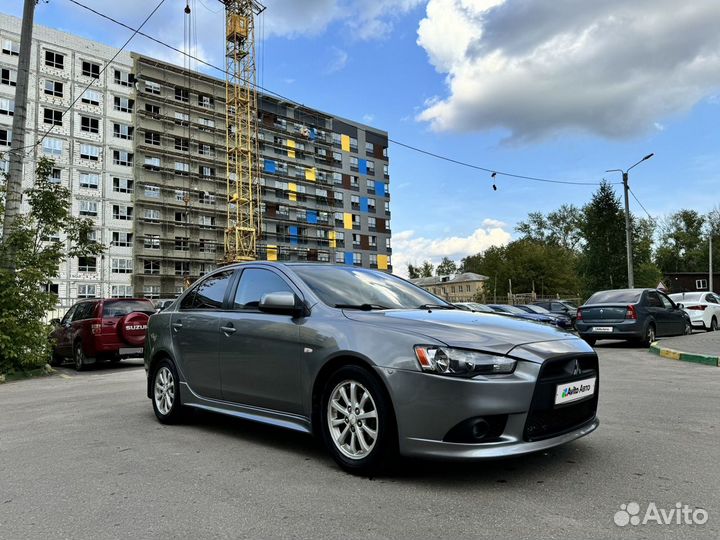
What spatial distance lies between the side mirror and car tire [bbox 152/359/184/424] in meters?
1.81

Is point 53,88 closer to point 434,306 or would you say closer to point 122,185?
point 122,185

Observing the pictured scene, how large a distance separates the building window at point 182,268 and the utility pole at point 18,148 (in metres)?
51.1

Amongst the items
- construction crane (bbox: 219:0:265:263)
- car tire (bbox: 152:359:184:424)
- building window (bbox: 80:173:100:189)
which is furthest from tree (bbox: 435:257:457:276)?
car tire (bbox: 152:359:184:424)

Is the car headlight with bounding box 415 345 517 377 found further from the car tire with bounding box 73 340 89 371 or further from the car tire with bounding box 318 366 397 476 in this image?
the car tire with bounding box 73 340 89 371

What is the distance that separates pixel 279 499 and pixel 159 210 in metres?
62.4

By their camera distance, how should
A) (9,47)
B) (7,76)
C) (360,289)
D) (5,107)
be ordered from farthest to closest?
(9,47) → (7,76) → (5,107) → (360,289)

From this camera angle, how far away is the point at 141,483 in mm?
3904

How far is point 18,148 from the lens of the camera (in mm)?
13117

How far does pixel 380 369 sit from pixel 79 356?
12113 mm

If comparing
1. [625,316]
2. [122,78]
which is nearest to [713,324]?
[625,316]

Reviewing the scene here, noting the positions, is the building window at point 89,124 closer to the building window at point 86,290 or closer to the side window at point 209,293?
the building window at point 86,290

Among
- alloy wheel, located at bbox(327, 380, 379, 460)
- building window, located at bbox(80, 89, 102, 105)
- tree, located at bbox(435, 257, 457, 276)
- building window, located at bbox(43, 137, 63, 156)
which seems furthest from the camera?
tree, located at bbox(435, 257, 457, 276)

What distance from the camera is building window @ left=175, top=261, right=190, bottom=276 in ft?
209

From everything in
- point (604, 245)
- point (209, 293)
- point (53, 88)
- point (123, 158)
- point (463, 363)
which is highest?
point (53, 88)
